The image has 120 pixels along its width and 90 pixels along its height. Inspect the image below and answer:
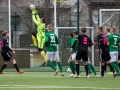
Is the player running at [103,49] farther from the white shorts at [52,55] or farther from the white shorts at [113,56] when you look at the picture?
the white shorts at [52,55]

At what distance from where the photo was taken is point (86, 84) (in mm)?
18328

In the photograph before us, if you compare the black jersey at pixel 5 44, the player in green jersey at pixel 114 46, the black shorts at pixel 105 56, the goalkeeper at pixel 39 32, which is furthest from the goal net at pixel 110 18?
the black shorts at pixel 105 56

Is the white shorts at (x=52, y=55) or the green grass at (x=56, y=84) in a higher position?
the white shorts at (x=52, y=55)

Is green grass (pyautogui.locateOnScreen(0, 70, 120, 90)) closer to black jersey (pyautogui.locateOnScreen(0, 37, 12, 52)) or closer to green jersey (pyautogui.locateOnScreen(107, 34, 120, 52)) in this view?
green jersey (pyautogui.locateOnScreen(107, 34, 120, 52))

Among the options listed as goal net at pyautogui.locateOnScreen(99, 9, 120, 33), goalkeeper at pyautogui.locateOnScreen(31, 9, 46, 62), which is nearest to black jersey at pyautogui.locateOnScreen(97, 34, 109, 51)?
goal net at pyautogui.locateOnScreen(99, 9, 120, 33)

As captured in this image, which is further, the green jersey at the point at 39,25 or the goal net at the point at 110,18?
the green jersey at the point at 39,25

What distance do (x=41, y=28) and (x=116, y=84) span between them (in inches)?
393

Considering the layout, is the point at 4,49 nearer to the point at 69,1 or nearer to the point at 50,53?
the point at 50,53

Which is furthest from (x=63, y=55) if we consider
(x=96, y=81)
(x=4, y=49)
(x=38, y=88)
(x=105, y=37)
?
(x=38, y=88)

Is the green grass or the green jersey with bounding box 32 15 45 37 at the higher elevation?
the green jersey with bounding box 32 15 45 37

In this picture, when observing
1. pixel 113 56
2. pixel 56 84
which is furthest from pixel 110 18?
pixel 56 84

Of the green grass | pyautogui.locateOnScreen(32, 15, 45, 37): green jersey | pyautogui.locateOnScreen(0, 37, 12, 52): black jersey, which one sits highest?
pyautogui.locateOnScreen(32, 15, 45, 37): green jersey

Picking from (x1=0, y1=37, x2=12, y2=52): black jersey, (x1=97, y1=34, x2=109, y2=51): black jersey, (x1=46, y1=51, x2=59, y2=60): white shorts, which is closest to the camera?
(x1=97, y1=34, x2=109, y2=51): black jersey

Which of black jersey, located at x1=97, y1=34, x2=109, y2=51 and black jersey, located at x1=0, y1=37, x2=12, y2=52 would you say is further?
black jersey, located at x1=0, y1=37, x2=12, y2=52
